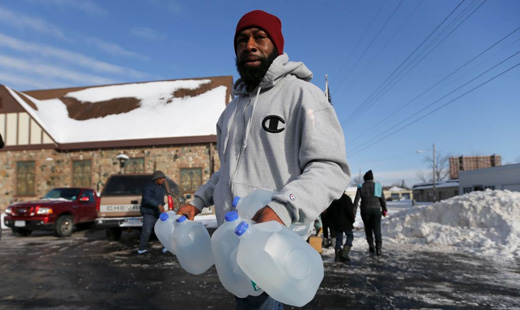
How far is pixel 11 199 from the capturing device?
69.1 feet

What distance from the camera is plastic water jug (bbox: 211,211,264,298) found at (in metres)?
1.23

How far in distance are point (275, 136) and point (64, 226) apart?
12.6m

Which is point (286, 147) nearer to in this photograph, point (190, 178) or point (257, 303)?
point (257, 303)

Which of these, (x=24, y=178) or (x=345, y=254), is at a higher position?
(x=24, y=178)

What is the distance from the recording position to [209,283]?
18.2 ft

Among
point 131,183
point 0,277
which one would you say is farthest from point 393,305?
point 131,183

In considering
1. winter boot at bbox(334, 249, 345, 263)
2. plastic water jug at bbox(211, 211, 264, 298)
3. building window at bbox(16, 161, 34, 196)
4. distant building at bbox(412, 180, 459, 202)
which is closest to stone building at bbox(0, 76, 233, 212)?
building window at bbox(16, 161, 34, 196)

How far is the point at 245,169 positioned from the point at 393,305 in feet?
12.7

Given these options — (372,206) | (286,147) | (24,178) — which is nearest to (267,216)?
(286,147)

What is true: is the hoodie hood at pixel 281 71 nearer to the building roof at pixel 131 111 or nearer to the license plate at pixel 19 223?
the license plate at pixel 19 223

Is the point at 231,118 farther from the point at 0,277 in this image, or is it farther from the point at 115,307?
the point at 0,277

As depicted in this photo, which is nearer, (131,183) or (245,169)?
(245,169)

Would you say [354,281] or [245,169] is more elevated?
[245,169]

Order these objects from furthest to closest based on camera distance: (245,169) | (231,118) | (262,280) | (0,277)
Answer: (0,277) < (231,118) < (245,169) < (262,280)
